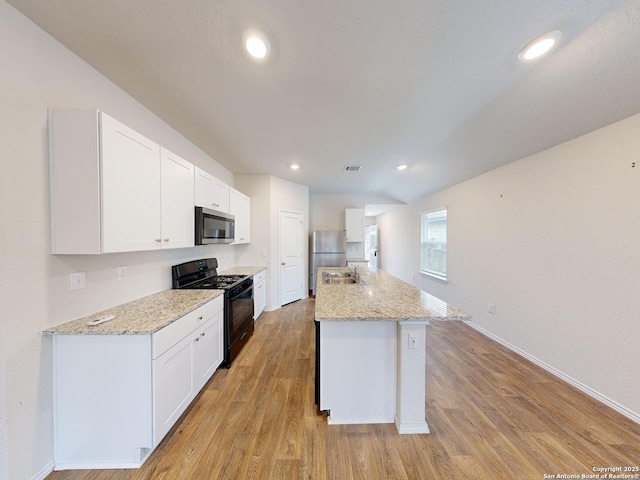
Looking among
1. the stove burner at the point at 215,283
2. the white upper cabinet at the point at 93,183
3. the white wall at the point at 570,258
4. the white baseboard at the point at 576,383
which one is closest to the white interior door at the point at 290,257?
the stove burner at the point at 215,283

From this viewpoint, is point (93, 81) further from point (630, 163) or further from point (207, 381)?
point (630, 163)

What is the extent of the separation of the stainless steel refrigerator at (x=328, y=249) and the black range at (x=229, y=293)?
253 cm

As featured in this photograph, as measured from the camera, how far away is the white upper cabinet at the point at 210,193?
2.54 meters

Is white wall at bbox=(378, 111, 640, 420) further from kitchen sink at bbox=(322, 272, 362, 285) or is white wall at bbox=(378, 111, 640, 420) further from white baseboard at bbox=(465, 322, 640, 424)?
kitchen sink at bbox=(322, 272, 362, 285)

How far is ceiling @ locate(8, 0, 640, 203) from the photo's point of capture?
1231 millimetres

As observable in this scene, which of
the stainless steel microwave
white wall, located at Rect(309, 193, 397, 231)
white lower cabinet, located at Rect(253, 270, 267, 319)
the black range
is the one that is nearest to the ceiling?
the stainless steel microwave

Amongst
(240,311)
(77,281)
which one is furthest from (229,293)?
(77,281)

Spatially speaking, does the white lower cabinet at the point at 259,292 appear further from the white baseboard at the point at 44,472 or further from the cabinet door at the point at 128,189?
the white baseboard at the point at 44,472

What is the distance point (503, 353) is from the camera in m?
2.78

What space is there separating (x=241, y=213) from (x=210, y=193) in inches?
42.6

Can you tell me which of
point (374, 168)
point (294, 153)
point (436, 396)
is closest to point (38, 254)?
point (294, 153)

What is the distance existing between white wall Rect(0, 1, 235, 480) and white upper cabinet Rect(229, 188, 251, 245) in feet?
6.64

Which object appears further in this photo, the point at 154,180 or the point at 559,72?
the point at 154,180

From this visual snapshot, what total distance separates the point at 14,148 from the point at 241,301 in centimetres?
218
